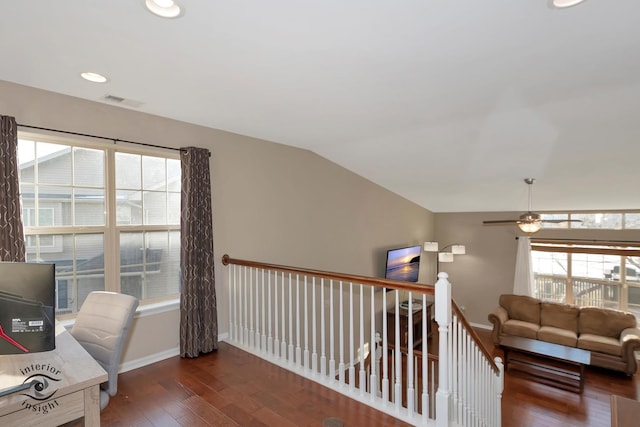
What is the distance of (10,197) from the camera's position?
7.77 feet

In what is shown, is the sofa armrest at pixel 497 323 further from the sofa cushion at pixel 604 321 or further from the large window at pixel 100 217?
the large window at pixel 100 217

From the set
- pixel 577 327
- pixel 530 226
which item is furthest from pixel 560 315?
pixel 530 226

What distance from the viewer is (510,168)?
4.52 m

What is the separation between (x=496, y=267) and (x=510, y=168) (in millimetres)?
3485

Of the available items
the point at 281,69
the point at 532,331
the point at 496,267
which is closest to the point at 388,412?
the point at 281,69

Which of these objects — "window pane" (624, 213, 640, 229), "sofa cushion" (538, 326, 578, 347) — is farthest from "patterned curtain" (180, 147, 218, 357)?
"window pane" (624, 213, 640, 229)

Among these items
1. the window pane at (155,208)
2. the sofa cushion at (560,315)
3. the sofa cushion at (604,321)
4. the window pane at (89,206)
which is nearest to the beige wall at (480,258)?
the sofa cushion at (560,315)

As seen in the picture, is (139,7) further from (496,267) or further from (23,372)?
(496,267)

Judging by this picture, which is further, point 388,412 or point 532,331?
point 532,331

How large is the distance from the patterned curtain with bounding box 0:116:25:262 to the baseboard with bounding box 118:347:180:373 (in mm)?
1297

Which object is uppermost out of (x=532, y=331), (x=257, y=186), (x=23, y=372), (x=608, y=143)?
(x=608, y=143)

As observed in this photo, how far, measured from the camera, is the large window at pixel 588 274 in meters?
5.93

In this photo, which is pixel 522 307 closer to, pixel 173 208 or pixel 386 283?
pixel 386 283

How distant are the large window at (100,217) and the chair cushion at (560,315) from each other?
6.43 meters
